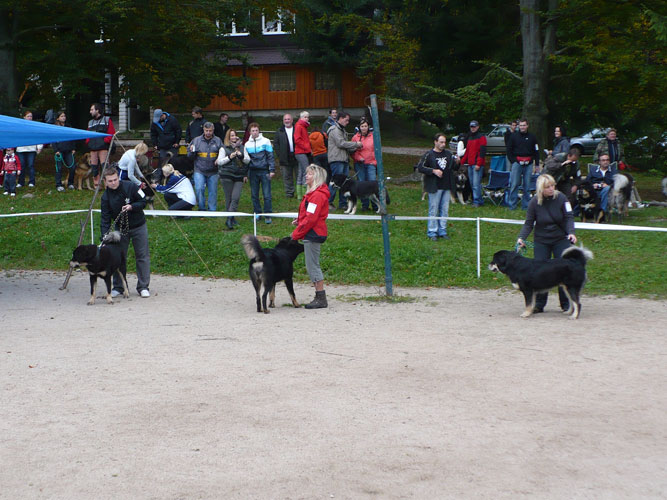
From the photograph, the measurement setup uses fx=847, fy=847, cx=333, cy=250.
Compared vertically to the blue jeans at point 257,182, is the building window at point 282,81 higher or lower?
higher

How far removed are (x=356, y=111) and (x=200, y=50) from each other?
20.9 meters

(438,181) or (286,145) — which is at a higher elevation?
(286,145)

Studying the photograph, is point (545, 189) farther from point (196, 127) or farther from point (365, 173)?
point (196, 127)

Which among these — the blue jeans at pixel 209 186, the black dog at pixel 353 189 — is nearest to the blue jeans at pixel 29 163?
the blue jeans at pixel 209 186

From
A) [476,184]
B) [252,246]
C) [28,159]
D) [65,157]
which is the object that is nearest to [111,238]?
[252,246]

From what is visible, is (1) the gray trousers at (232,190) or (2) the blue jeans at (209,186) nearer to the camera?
(1) the gray trousers at (232,190)

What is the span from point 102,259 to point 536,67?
1563cm

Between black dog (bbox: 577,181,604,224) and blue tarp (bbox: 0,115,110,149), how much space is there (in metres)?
9.81

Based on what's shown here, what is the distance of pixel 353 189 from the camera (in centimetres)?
1809

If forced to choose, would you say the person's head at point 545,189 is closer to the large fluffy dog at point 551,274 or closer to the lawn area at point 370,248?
the large fluffy dog at point 551,274

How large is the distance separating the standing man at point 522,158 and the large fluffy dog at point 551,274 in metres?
8.41

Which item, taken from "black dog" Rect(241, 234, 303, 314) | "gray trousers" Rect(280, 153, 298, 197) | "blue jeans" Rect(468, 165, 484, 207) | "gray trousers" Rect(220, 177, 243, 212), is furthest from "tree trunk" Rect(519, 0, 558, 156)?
"black dog" Rect(241, 234, 303, 314)

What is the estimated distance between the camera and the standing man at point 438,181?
1611 centimetres

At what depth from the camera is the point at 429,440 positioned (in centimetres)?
611
